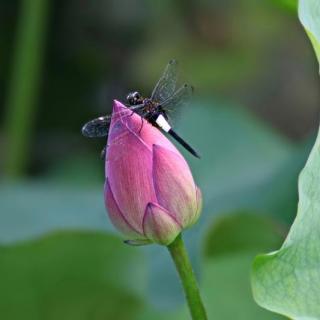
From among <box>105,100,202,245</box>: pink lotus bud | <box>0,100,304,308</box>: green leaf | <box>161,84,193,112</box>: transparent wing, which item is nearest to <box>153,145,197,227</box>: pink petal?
<box>105,100,202,245</box>: pink lotus bud

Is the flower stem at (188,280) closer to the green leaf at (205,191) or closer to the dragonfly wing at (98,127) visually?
the dragonfly wing at (98,127)

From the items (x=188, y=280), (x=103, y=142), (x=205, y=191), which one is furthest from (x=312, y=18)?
(x=103, y=142)

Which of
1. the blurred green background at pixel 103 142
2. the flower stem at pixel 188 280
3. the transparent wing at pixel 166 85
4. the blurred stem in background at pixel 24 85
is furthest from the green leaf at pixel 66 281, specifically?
the blurred stem in background at pixel 24 85

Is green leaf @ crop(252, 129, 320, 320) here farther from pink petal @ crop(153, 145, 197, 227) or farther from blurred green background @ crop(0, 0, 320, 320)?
blurred green background @ crop(0, 0, 320, 320)

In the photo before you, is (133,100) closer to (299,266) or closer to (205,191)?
(299,266)

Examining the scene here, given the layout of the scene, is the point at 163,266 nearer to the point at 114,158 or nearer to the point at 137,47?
the point at 114,158

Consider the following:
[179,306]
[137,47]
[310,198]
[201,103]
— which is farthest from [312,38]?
[137,47]
